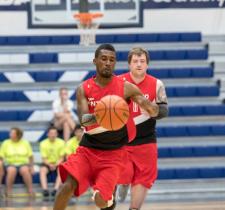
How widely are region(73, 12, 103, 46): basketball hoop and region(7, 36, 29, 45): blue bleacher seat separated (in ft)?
3.88

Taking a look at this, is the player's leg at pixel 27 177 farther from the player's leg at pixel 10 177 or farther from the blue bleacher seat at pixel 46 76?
the blue bleacher seat at pixel 46 76

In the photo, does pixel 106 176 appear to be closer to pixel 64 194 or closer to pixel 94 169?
pixel 94 169

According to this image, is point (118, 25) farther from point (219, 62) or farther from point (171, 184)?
point (171, 184)

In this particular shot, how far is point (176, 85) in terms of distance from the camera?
14383mm

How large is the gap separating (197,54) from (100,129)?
31.8 feet

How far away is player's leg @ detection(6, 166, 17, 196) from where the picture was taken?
11297 mm

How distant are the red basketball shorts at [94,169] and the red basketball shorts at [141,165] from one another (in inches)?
36.1

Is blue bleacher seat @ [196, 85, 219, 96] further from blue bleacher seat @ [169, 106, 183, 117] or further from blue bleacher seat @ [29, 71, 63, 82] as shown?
blue bleacher seat @ [29, 71, 63, 82]

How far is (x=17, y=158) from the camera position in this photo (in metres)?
11.6

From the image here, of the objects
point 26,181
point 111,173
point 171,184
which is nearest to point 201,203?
point 171,184

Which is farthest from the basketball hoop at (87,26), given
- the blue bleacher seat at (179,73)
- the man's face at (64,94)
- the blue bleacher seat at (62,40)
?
the man's face at (64,94)

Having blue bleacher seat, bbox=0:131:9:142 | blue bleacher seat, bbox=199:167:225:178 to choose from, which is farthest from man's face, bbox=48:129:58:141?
blue bleacher seat, bbox=199:167:225:178

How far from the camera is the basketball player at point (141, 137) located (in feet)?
22.4

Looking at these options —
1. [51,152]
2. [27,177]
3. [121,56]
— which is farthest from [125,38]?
[27,177]
